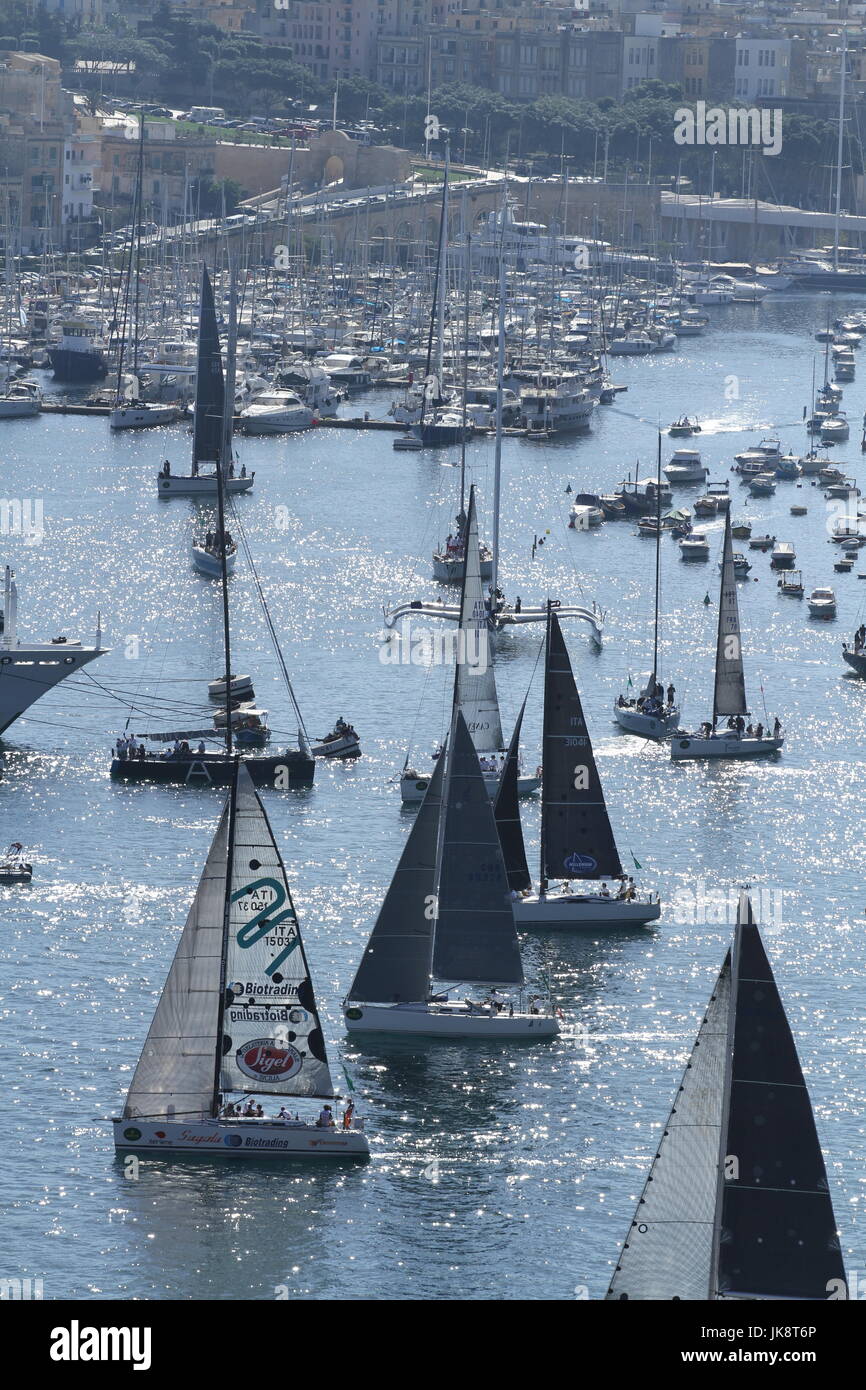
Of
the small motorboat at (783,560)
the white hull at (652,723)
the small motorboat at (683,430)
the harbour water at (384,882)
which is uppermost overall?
the small motorboat at (683,430)

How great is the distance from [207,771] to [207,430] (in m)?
42.0

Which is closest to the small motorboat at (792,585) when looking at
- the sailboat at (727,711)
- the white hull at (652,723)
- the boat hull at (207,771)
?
the sailboat at (727,711)

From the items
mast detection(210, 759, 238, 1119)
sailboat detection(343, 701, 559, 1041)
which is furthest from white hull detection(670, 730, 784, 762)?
mast detection(210, 759, 238, 1119)

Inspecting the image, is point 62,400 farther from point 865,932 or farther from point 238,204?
point 865,932

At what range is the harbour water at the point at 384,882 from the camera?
1433 inches

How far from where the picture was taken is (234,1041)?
3812 centimetres

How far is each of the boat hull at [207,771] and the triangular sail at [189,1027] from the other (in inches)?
815

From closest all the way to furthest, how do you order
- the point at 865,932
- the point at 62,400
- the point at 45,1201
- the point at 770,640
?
the point at 45,1201 < the point at 865,932 < the point at 770,640 < the point at 62,400

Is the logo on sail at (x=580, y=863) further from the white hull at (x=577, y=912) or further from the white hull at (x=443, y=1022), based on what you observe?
the white hull at (x=443, y=1022)

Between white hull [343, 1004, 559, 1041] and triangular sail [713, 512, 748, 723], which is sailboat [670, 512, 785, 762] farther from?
white hull [343, 1004, 559, 1041]

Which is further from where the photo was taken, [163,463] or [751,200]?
[751,200]

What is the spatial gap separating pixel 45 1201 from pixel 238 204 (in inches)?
6057

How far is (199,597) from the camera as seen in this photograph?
81.0 meters

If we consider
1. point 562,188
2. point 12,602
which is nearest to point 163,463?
point 12,602
